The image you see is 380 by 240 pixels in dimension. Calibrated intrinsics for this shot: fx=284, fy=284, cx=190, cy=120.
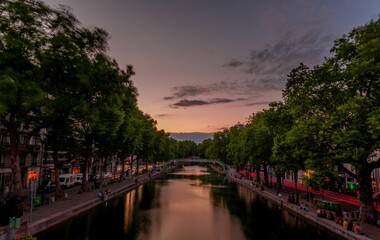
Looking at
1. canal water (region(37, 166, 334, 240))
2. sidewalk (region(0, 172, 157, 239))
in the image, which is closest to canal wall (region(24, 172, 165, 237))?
sidewalk (region(0, 172, 157, 239))

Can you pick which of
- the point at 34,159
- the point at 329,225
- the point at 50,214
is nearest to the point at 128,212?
the point at 50,214

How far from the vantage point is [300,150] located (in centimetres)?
2992

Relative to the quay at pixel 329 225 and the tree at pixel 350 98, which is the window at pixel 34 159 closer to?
the quay at pixel 329 225

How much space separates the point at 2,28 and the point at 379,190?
55.3 meters

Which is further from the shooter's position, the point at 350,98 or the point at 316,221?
the point at 316,221

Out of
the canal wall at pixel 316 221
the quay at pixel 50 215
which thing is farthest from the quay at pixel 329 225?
the quay at pixel 50 215

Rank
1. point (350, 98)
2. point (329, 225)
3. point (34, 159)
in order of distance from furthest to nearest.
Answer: point (34, 159) → point (329, 225) → point (350, 98)

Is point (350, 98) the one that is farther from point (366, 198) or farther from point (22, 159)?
point (22, 159)

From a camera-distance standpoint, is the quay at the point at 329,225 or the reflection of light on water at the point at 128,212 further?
the reflection of light on water at the point at 128,212

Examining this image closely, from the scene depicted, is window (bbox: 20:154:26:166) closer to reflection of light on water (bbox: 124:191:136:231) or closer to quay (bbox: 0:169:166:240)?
quay (bbox: 0:169:166:240)

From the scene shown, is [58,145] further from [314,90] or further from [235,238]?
[314,90]

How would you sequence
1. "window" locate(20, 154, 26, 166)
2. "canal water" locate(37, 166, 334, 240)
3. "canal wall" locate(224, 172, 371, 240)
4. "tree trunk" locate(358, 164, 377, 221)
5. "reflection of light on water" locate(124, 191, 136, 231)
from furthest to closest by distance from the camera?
1. "window" locate(20, 154, 26, 166)
2. "reflection of light on water" locate(124, 191, 136, 231)
3. "tree trunk" locate(358, 164, 377, 221)
4. "canal water" locate(37, 166, 334, 240)
5. "canal wall" locate(224, 172, 371, 240)

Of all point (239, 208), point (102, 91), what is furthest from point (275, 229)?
point (102, 91)

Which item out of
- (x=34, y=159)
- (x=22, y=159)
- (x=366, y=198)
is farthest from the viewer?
(x=34, y=159)
